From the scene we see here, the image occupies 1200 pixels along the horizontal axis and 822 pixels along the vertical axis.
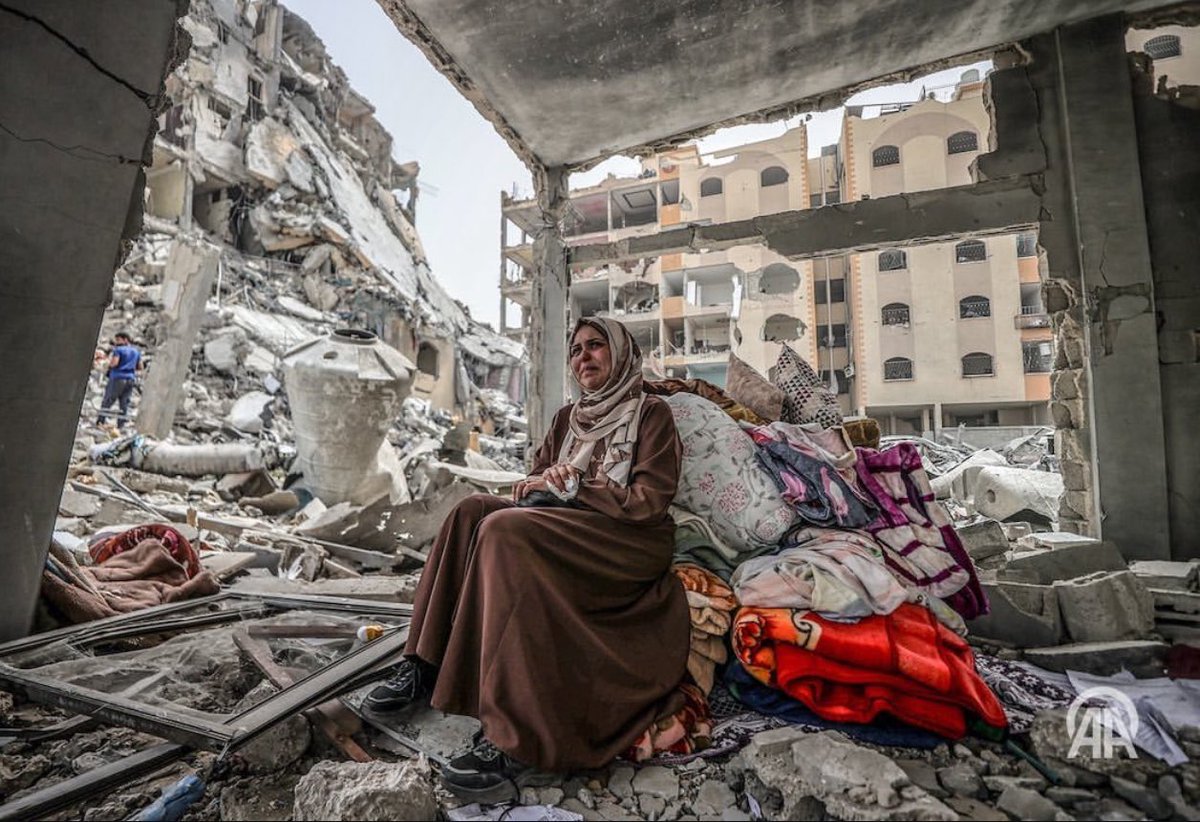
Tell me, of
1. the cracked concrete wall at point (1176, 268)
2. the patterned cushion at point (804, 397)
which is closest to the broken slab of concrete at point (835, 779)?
the patterned cushion at point (804, 397)

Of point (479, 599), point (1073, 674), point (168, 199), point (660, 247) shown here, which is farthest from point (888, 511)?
point (168, 199)

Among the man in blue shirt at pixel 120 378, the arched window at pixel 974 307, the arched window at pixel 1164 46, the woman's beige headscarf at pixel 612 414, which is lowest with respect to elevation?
the woman's beige headscarf at pixel 612 414

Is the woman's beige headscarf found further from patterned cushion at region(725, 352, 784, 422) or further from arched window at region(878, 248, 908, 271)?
arched window at region(878, 248, 908, 271)

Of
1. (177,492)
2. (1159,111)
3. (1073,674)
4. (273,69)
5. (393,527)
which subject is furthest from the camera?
(273,69)

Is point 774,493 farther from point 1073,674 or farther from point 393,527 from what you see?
point 393,527

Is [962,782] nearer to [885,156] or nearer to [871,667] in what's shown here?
[871,667]

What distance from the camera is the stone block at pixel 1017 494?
21.8 ft

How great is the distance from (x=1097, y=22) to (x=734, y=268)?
59.0 feet

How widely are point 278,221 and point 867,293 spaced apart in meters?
23.7

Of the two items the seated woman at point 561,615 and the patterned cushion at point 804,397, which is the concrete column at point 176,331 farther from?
the patterned cushion at point 804,397

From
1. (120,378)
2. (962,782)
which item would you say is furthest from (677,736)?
(120,378)

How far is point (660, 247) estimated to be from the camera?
5.63m

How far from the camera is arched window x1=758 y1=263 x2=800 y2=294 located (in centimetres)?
2034

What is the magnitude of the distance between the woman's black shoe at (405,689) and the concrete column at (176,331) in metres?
8.57
